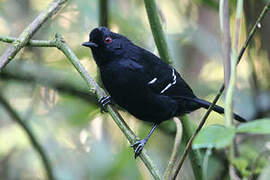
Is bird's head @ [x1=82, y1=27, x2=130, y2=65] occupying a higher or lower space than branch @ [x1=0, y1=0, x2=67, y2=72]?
lower

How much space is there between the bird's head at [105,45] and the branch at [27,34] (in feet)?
2.56

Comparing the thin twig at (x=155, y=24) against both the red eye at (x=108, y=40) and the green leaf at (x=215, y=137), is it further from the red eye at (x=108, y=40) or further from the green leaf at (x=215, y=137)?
Answer: the green leaf at (x=215, y=137)

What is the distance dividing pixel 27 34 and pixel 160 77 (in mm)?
1478

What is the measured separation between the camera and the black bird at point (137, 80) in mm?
3213

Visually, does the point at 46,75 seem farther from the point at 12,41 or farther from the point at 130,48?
the point at 12,41

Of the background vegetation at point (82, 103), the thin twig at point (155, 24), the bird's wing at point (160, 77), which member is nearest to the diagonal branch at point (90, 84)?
the thin twig at point (155, 24)

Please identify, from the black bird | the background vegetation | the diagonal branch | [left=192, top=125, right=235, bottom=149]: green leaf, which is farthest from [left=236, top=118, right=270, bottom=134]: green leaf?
the background vegetation

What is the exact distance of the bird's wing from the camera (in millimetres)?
3410

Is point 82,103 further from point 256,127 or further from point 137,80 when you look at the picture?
point 256,127

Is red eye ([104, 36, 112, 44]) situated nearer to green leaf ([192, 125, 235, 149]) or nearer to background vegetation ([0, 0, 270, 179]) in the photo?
background vegetation ([0, 0, 270, 179])

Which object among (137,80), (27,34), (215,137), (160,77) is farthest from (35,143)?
(215,137)

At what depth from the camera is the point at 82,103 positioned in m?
3.84

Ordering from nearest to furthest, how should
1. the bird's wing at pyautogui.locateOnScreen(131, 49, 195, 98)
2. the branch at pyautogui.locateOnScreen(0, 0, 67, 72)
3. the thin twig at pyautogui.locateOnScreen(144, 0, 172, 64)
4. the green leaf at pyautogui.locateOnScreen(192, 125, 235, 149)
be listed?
the green leaf at pyautogui.locateOnScreen(192, 125, 235, 149), the branch at pyautogui.locateOnScreen(0, 0, 67, 72), the thin twig at pyautogui.locateOnScreen(144, 0, 172, 64), the bird's wing at pyautogui.locateOnScreen(131, 49, 195, 98)

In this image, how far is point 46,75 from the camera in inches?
146
